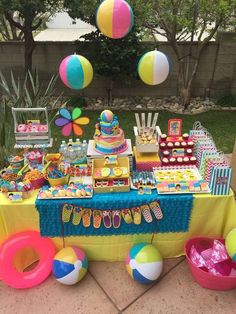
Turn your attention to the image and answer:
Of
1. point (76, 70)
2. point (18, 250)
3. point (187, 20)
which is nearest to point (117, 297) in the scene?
point (18, 250)

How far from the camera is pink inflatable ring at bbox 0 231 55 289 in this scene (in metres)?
2.40

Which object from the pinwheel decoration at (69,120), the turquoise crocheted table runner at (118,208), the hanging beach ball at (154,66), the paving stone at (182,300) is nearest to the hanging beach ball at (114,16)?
the hanging beach ball at (154,66)

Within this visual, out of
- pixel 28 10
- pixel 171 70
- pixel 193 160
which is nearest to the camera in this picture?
pixel 193 160

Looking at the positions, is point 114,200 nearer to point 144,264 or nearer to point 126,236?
point 126,236

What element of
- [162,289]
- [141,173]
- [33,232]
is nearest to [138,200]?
[141,173]

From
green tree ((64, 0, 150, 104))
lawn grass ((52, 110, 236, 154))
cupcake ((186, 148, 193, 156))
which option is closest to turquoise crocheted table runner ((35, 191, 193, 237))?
cupcake ((186, 148, 193, 156))

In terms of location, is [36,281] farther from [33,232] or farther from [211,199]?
[211,199]

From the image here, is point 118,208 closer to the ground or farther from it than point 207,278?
farther from it

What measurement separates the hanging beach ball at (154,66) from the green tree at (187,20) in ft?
7.90

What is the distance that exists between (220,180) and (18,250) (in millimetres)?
1788

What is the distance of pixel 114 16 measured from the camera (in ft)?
7.20

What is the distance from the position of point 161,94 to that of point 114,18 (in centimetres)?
453

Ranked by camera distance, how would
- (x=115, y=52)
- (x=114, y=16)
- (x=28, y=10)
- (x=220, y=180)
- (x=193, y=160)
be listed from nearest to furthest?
1. (x=114, y=16)
2. (x=220, y=180)
3. (x=193, y=160)
4. (x=28, y=10)
5. (x=115, y=52)

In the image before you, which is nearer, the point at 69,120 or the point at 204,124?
A: the point at 69,120
